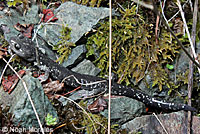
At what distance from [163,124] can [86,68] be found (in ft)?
6.14

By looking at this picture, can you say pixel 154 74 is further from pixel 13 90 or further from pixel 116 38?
pixel 13 90

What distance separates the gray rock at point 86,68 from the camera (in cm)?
452

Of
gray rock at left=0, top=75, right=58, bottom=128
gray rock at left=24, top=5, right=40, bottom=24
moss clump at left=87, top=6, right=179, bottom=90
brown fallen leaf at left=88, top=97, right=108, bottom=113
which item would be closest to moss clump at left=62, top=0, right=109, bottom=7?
moss clump at left=87, top=6, right=179, bottom=90

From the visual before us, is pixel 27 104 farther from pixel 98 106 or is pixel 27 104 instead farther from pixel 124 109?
pixel 124 109

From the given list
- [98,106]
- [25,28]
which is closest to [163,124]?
[98,106]

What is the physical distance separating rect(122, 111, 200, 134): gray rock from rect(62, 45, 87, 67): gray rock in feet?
5.33

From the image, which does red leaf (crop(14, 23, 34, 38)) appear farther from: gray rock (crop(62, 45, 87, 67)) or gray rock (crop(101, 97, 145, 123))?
gray rock (crop(101, 97, 145, 123))

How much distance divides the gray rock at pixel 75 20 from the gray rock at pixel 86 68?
512mm

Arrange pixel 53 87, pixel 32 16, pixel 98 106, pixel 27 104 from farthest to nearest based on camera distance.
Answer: pixel 32 16 < pixel 53 87 < pixel 98 106 < pixel 27 104

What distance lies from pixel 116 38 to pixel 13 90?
2194 millimetres

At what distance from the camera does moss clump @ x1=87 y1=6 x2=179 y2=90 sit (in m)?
4.32

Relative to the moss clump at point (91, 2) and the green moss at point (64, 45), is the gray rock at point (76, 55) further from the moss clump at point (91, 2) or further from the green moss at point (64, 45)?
the moss clump at point (91, 2)

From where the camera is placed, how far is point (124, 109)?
3996mm

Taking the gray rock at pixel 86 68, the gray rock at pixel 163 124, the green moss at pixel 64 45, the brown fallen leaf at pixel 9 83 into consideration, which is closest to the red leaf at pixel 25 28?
the green moss at pixel 64 45
